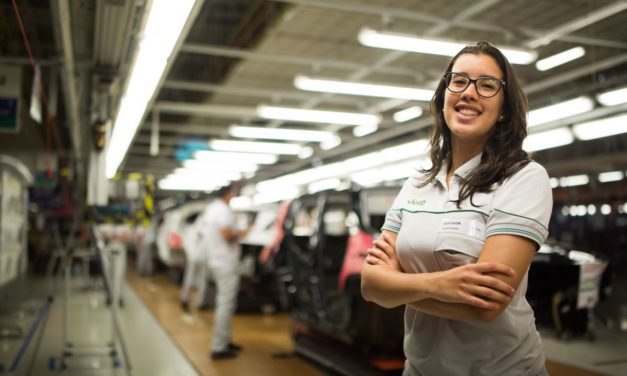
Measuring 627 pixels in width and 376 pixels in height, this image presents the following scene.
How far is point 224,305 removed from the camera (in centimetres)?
643

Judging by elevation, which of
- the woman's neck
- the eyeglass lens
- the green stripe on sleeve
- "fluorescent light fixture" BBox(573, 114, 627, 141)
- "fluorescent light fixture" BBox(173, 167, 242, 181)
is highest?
"fluorescent light fixture" BBox(173, 167, 242, 181)

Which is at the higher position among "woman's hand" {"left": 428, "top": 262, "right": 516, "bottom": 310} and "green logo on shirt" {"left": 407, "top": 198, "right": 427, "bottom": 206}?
"green logo on shirt" {"left": 407, "top": 198, "right": 427, "bottom": 206}

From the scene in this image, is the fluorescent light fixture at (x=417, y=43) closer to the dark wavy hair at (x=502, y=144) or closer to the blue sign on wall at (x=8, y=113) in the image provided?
the blue sign on wall at (x=8, y=113)

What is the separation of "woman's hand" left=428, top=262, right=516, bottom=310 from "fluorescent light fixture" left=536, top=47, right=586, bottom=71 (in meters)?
2.80

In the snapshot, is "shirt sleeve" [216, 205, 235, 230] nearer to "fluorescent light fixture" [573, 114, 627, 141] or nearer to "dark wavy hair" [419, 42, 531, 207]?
"fluorescent light fixture" [573, 114, 627, 141]

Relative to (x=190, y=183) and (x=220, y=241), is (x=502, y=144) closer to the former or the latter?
(x=220, y=241)

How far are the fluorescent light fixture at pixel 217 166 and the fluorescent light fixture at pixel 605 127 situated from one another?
11.2 m

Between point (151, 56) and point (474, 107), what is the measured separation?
351 centimetres

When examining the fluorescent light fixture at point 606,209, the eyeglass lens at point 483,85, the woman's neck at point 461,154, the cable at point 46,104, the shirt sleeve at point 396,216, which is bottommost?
the shirt sleeve at point 396,216

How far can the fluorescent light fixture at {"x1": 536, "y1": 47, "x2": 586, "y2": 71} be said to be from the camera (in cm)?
414

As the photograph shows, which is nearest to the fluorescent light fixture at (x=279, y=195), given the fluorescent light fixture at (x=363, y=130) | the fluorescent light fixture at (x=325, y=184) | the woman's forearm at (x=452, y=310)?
the fluorescent light fixture at (x=325, y=184)

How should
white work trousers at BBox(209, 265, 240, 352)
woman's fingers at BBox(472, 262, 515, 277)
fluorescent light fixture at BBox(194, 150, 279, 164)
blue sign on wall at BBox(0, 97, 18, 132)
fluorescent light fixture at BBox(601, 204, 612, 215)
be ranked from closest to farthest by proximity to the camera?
woman's fingers at BBox(472, 262, 515, 277) → fluorescent light fixture at BBox(601, 204, 612, 215) → blue sign on wall at BBox(0, 97, 18, 132) → white work trousers at BBox(209, 265, 240, 352) → fluorescent light fixture at BBox(194, 150, 279, 164)

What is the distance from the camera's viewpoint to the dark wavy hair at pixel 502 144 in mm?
1668

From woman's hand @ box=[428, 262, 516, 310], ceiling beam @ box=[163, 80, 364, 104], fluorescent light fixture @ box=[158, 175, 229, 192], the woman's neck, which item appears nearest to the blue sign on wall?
ceiling beam @ box=[163, 80, 364, 104]
